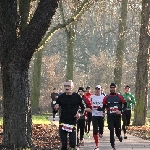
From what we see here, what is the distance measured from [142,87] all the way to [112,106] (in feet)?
37.0

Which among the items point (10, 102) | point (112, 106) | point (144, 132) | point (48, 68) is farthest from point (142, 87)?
point (48, 68)

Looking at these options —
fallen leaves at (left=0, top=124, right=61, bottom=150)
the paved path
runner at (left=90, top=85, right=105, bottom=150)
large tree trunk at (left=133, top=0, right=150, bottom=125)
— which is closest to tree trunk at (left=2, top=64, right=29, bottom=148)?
fallen leaves at (left=0, top=124, right=61, bottom=150)

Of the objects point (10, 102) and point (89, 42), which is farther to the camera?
point (89, 42)

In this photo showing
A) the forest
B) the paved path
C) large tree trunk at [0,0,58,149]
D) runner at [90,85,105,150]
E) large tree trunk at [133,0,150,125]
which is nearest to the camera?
the forest

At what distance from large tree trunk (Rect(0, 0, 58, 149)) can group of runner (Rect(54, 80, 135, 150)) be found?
59.1 inches

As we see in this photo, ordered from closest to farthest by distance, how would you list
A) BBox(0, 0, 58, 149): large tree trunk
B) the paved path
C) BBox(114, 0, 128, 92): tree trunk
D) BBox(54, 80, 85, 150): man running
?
BBox(54, 80, 85, 150): man running → BBox(0, 0, 58, 149): large tree trunk → the paved path → BBox(114, 0, 128, 92): tree trunk

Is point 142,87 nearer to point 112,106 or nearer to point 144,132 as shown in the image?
point 144,132

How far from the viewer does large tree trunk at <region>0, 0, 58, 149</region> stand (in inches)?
484

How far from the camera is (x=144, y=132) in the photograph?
21.1 meters

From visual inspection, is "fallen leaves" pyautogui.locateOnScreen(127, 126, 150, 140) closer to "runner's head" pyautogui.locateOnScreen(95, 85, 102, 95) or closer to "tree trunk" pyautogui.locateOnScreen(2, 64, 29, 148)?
"runner's head" pyautogui.locateOnScreen(95, 85, 102, 95)

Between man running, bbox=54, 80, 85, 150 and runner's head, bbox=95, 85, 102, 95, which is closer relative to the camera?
man running, bbox=54, 80, 85, 150

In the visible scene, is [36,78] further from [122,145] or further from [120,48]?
[122,145]

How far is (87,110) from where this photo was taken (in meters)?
15.3

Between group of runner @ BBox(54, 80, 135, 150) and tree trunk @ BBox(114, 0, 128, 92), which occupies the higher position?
tree trunk @ BBox(114, 0, 128, 92)
